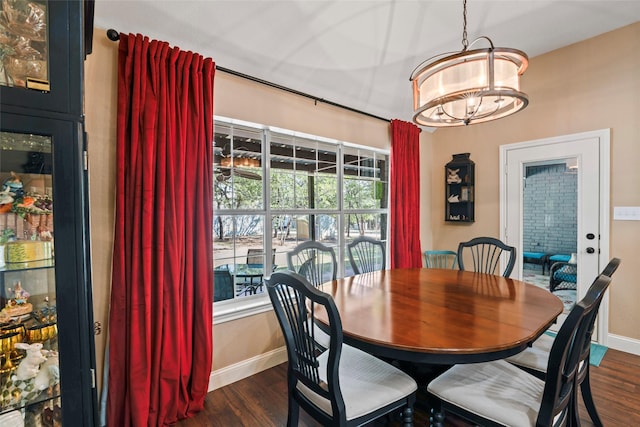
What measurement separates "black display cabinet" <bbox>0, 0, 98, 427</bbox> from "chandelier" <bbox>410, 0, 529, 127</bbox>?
164 centimetres

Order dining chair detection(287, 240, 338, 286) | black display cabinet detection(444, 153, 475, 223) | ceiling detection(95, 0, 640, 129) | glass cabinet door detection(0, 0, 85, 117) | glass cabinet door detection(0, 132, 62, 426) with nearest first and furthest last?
glass cabinet door detection(0, 0, 85, 117) → glass cabinet door detection(0, 132, 62, 426) → ceiling detection(95, 0, 640, 129) → dining chair detection(287, 240, 338, 286) → black display cabinet detection(444, 153, 475, 223)

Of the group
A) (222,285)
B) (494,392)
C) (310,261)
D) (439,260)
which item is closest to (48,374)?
(222,285)

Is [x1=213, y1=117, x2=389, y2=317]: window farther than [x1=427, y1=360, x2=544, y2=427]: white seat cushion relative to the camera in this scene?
Yes

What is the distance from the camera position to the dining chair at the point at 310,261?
2352mm

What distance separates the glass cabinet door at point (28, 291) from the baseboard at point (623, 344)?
405cm

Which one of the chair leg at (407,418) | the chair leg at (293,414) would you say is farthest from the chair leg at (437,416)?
the chair leg at (293,414)

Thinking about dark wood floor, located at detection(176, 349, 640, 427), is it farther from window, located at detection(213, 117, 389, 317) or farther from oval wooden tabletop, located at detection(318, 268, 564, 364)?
oval wooden tabletop, located at detection(318, 268, 564, 364)

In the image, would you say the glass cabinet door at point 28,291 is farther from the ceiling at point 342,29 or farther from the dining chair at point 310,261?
the dining chair at point 310,261

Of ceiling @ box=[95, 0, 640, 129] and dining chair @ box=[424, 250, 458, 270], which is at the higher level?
ceiling @ box=[95, 0, 640, 129]

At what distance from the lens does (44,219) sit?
109 centimetres

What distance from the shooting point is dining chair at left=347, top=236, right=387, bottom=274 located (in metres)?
2.84

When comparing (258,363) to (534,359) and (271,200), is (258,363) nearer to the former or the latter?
(271,200)

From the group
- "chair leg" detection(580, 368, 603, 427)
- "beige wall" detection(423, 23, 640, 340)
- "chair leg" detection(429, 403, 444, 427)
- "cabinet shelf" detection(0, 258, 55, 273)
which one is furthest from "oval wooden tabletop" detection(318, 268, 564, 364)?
"beige wall" detection(423, 23, 640, 340)

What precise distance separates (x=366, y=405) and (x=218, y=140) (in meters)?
2.14
